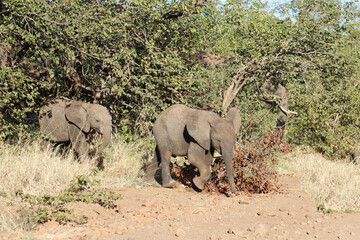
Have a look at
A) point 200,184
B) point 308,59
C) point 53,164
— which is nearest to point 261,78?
point 308,59

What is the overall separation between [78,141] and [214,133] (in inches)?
121

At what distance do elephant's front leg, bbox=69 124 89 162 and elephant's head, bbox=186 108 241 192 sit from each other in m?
2.45

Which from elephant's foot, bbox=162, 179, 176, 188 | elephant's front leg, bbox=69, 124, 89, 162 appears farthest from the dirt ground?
elephant's front leg, bbox=69, 124, 89, 162

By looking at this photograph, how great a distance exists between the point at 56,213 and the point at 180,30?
693cm

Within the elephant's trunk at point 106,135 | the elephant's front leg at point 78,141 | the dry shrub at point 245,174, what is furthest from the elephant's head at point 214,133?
the elephant's front leg at point 78,141

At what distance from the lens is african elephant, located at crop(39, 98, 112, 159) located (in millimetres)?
8891

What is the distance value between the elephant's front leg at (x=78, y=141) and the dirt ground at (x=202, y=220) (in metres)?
1.69

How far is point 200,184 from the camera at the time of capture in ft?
25.7

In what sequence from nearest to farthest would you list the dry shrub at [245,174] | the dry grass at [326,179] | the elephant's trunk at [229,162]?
the elephant's trunk at [229,162] < the dry grass at [326,179] < the dry shrub at [245,174]

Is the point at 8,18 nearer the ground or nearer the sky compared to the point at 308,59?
nearer the ground

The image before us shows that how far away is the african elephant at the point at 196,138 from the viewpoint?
7.58m

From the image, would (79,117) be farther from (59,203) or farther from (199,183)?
(59,203)

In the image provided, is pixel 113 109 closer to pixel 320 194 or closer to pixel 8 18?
pixel 8 18

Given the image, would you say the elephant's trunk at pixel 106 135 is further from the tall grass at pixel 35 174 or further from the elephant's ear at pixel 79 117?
the tall grass at pixel 35 174
